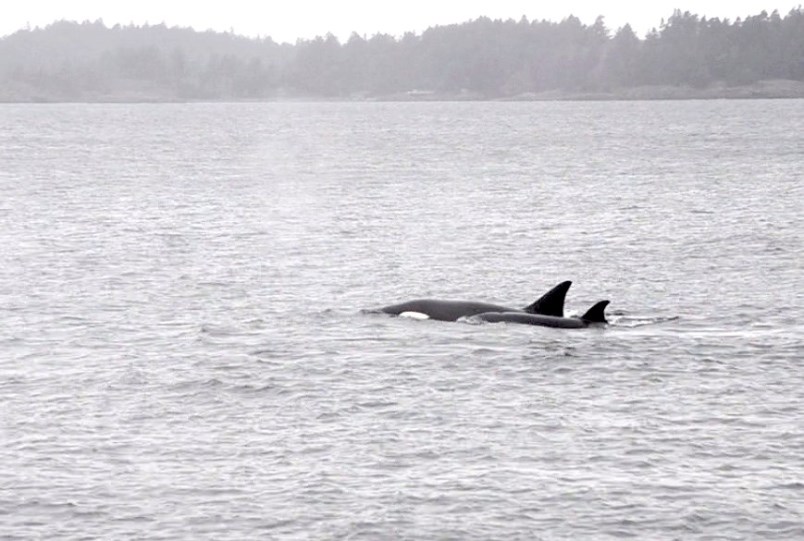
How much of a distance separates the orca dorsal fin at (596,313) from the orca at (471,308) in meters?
0.64

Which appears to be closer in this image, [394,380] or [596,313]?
[394,380]

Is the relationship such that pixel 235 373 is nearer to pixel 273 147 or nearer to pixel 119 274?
pixel 119 274

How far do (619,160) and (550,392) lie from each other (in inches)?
3411

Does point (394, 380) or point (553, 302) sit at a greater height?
point (553, 302)

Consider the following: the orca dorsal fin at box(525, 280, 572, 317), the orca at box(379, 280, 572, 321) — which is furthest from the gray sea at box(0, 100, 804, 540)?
the orca dorsal fin at box(525, 280, 572, 317)

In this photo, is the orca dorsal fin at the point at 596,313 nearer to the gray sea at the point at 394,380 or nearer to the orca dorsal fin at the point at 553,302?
the gray sea at the point at 394,380

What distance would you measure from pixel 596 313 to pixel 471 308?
2.44 meters

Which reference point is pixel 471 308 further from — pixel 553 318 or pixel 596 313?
pixel 596 313

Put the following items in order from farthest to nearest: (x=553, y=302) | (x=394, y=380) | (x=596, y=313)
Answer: (x=553, y=302) → (x=596, y=313) → (x=394, y=380)

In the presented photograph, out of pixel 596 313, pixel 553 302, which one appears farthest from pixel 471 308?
pixel 596 313

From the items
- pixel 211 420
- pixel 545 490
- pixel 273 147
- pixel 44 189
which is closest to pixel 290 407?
pixel 211 420

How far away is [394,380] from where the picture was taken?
82.6ft

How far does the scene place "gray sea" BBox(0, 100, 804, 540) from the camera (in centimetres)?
1838

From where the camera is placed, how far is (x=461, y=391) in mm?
24406
